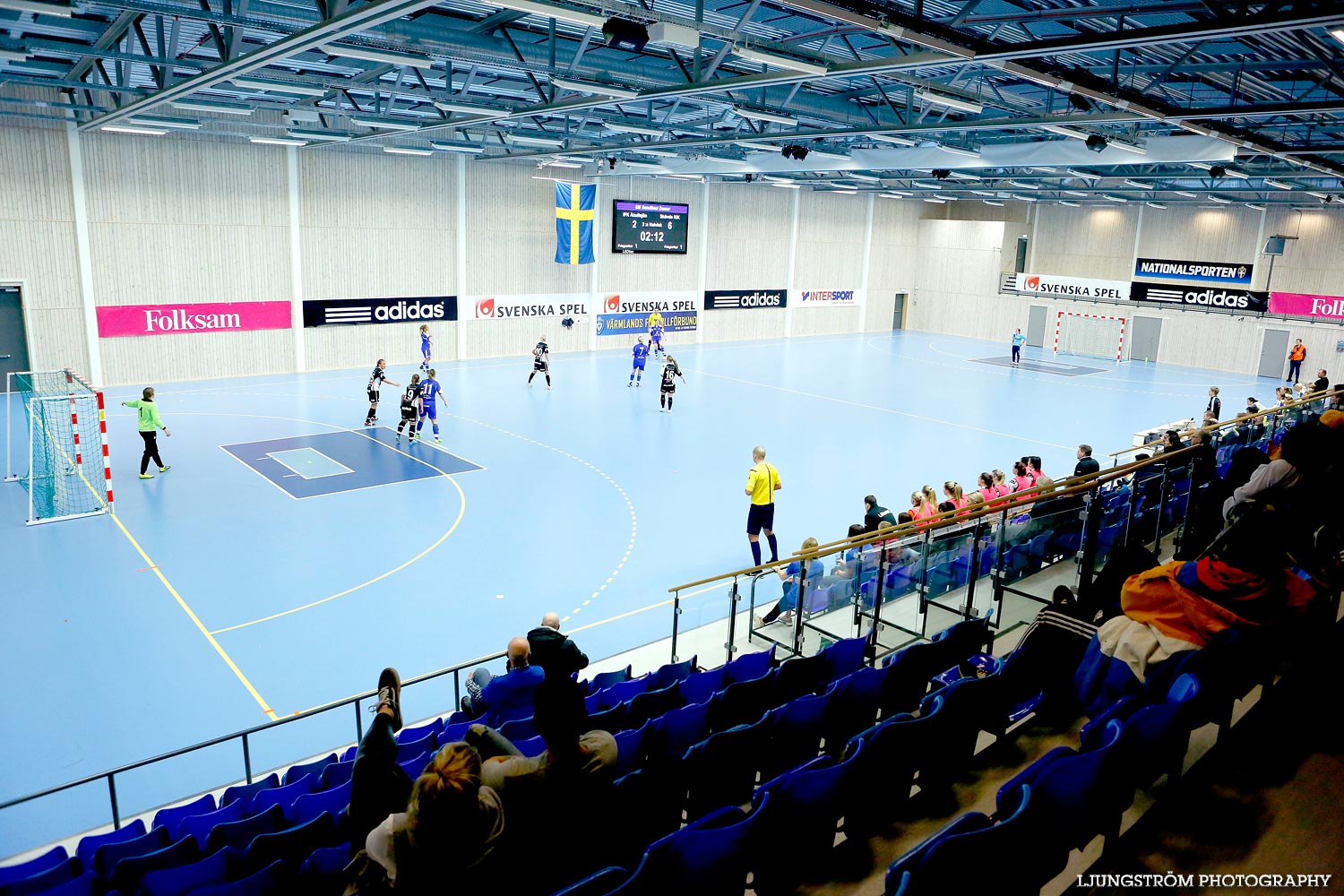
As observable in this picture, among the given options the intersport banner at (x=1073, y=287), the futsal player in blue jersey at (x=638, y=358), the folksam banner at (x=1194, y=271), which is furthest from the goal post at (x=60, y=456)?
the folksam banner at (x=1194, y=271)

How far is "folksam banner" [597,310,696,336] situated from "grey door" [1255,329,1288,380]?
22.7 m

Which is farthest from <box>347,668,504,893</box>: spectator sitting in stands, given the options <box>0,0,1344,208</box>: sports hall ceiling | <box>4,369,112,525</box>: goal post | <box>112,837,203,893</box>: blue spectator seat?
<box>4,369,112,525</box>: goal post

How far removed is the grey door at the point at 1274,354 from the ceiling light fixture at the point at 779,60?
103 ft

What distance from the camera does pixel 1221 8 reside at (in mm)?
8547

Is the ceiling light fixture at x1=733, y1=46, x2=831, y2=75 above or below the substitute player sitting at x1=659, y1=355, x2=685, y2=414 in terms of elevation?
above

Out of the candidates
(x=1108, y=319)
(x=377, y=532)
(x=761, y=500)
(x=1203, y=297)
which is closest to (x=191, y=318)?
(x=377, y=532)

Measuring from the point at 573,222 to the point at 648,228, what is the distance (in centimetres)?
387

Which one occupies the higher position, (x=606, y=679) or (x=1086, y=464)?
(x=1086, y=464)

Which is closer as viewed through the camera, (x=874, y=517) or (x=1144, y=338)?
(x=874, y=517)

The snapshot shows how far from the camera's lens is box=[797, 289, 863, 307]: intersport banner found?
1650 inches

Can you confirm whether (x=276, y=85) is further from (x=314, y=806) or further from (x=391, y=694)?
(x=391, y=694)

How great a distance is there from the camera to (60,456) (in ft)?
55.1

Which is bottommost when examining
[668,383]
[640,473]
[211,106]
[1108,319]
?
[640,473]

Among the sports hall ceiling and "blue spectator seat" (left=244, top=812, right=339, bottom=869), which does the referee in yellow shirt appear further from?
"blue spectator seat" (left=244, top=812, right=339, bottom=869)
